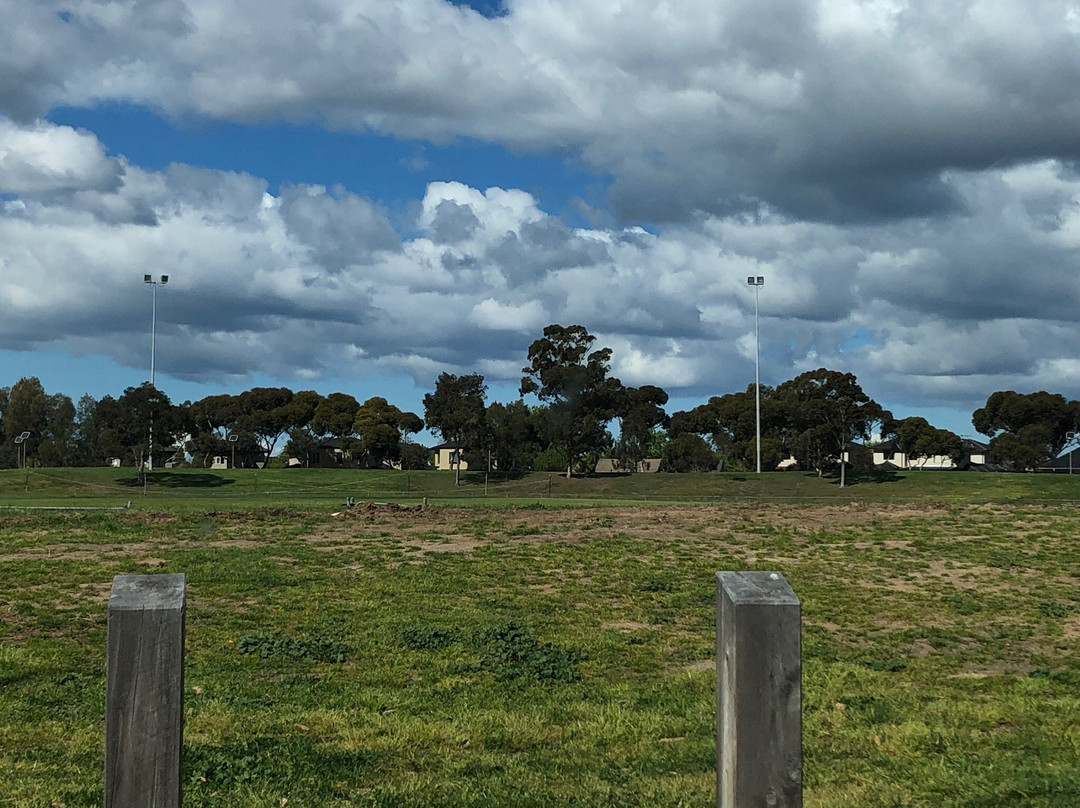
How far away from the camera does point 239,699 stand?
10.3 metres

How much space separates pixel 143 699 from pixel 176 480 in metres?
94.6

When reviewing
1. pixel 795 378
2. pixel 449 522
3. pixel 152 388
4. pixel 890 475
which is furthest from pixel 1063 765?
pixel 795 378

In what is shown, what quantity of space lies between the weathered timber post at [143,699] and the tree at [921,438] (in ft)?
415

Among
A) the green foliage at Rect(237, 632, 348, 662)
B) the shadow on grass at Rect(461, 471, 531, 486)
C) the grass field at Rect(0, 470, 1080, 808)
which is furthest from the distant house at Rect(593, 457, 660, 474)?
the green foliage at Rect(237, 632, 348, 662)

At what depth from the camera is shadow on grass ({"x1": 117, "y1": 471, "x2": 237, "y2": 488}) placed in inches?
3489

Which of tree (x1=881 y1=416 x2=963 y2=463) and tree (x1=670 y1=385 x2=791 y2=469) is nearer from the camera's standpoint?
tree (x1=670 y1=385 x2=791 y2=469)

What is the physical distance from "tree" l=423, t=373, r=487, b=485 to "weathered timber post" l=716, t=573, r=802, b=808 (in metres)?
88.8

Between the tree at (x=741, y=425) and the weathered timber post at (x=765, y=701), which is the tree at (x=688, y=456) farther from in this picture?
the weathered timber post at (x=765, y=701)

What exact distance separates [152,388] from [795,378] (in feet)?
227

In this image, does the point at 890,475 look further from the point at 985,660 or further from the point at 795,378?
the point at 985,660

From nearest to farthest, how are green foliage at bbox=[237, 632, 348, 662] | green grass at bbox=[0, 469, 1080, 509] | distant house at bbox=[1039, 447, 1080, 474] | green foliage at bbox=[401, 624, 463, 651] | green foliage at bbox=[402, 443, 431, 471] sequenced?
green foliage at bbox=[237, 632, 348, 662]
green foliage at bbox=[401, 624, 463, 651]
green grass at bbox=[0, 469, 1080, 509]
green foliage at bbox=[402, 443, 431, 471]
distant house at bbox=[1039, 447, 1080, 474]

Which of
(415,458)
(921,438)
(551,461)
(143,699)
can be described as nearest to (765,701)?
(143,699)

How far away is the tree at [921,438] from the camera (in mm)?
126875

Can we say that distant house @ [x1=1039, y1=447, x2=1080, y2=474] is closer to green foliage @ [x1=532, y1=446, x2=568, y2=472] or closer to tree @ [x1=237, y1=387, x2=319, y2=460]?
green foliage @ [x1=532, y1=446, x2=568, y2=472]
